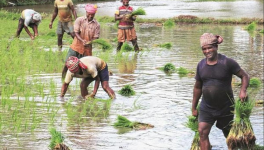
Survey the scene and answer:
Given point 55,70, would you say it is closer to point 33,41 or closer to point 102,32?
point 33,41

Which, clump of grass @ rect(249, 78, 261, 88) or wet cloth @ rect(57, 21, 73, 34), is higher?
wet cloth @ rect(57, 21, 73, 34)

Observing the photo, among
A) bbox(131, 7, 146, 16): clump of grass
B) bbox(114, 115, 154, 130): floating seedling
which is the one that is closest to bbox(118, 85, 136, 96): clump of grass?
bbox(114, 115, 154, 130): floating seedling

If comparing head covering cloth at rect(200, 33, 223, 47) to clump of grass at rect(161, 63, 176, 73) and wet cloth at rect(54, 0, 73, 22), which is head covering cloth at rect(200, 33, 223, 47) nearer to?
clump of grass at rect(161, 63, 176, 73)

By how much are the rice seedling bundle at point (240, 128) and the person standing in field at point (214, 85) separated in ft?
0.27

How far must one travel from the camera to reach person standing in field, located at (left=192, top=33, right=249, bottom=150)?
17.6 ft

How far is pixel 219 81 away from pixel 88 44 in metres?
4.29

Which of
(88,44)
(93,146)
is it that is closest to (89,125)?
(93,146)

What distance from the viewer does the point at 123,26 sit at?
13039 mm

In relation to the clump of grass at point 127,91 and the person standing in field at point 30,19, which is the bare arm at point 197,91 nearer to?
Result: the clump of grass at point 127,91

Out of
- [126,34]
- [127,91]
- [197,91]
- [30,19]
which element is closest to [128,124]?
[197,91]

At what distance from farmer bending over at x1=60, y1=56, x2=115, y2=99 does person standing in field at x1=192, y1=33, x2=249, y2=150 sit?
2.54 meters

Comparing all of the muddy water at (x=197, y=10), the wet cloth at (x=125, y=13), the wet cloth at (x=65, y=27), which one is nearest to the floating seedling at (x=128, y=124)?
the wet cloth at (x=125, y=13)

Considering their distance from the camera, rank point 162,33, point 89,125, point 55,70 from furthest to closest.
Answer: point 162,33, point 55,70, point 89,125

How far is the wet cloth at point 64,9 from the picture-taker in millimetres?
12805
